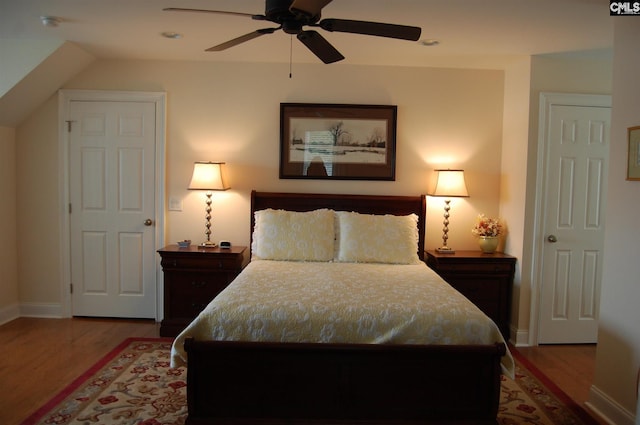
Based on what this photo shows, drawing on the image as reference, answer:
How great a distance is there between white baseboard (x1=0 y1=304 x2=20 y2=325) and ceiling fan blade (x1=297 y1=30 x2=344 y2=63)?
12.2 feet

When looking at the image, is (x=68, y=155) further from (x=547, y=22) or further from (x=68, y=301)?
(x=547, y=22)

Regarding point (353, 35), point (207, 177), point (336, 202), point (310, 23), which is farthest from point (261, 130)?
point (310, 23)

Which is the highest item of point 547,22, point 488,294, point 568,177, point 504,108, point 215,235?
point 547,22

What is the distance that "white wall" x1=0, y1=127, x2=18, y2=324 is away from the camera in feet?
13.4

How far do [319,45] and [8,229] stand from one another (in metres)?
3.54

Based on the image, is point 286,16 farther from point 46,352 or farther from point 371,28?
point 46,352

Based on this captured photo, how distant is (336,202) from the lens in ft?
13.5

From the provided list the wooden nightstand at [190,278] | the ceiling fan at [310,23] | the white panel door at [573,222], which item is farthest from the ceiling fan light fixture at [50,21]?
the white panel door at [573,222]

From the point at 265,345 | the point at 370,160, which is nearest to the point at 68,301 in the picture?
the point at 265,345

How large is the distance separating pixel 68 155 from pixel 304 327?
312 cm

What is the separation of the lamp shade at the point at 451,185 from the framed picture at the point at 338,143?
45 cm

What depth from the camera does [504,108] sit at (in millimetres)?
4188

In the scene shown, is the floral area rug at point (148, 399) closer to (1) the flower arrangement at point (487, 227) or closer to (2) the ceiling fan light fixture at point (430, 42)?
(1) the flower arrangement at point (487, 227)

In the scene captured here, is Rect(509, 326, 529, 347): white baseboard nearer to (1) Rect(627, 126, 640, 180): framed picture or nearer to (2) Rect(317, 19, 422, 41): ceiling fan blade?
(1) Rect(627, 126, 640, 180): framed picture
